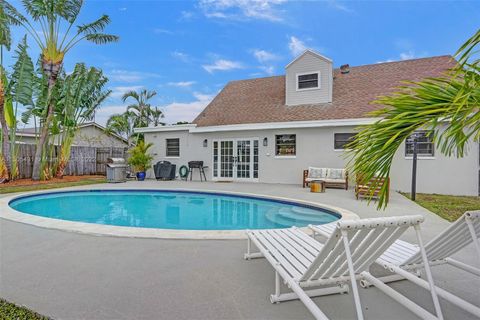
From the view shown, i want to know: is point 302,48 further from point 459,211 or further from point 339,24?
point 459,211

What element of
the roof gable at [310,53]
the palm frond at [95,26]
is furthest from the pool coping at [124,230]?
→ the palm frond at [95,26]

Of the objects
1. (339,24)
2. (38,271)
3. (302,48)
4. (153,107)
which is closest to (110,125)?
(153,107)

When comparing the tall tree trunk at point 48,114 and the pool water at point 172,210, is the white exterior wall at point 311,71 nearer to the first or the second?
the pool water at point 172,210

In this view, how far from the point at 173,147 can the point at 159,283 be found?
1369cm

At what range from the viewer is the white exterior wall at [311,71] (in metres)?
13.6

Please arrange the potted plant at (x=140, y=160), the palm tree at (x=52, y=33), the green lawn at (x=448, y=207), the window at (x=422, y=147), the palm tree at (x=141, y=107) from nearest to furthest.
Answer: the green lawn at (x=448, y=207) → the window at (x=422, y=147) → the palm tree at (x=52, y=33) → the potted plant at (x=140, y=160) → the palm tree at (x=141, y=107)

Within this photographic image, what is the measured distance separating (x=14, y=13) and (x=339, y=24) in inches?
557

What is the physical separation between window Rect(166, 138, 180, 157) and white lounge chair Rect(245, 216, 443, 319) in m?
13.5

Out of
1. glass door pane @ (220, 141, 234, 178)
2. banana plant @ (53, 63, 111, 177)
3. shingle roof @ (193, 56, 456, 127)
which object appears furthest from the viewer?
glass door pane @ (220, 141, 234, 178)

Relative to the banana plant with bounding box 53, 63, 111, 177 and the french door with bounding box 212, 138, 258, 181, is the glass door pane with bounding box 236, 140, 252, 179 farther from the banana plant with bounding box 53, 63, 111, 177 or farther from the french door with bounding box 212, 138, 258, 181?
the banana plant with bounding box 53, 63, 111, 177

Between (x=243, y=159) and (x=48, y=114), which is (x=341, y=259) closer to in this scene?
(x=243, y=159)

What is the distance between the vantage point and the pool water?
7.07 meters

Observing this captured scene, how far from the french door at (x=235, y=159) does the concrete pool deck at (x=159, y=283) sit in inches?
380

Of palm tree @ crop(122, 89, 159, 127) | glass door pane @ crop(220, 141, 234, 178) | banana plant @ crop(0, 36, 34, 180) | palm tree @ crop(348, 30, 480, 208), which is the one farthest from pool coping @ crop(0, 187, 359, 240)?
palm tree @ crop(122, 89, 159, 127)
